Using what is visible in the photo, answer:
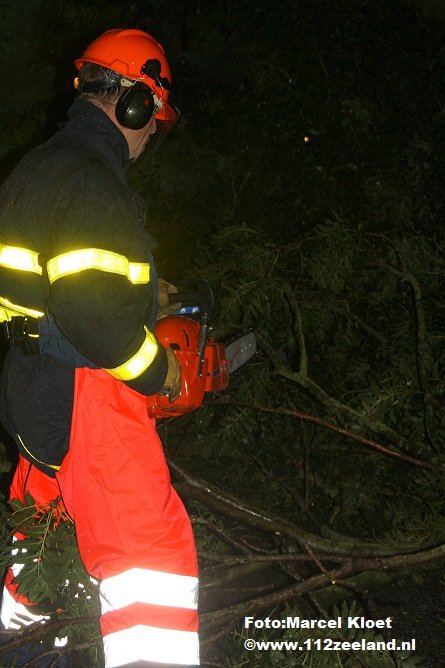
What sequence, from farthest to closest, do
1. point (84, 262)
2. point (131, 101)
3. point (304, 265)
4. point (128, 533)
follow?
point (304, 265), point (131, 101), point (128, 533), point (84, 262)

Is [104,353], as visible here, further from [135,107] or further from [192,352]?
[135,107]

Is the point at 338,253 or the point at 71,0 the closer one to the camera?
the point at 338,253

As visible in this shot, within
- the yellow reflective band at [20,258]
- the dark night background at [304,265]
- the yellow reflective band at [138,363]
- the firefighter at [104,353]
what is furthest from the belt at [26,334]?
the dark night background at [304,265]

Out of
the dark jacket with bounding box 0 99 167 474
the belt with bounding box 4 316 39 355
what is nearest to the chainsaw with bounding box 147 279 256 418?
the dark jacket with bounding box 0 99 167 474

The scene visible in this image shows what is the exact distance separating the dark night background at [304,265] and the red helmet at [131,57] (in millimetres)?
1023

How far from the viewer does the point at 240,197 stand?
187 inches

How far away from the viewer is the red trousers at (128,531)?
1642 mm

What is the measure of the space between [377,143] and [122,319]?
326 centimetres

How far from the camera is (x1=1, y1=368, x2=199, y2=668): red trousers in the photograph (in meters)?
1.64

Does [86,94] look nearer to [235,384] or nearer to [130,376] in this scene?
[130,376]

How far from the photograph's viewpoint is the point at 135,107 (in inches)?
70.8

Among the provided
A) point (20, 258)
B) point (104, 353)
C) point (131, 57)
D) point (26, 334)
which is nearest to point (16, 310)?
point (26, 334)

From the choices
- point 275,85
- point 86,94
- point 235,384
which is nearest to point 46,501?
point 86,94

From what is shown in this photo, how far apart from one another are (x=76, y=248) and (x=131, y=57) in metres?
0.69
